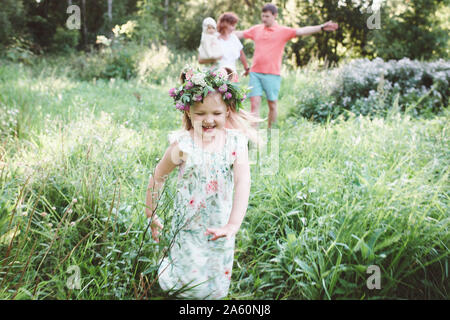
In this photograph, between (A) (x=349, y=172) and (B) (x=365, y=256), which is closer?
(B) (x=365, y=256)

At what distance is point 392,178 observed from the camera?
291 centimetres

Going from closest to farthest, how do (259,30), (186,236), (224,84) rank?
(224,84) → (186,236) → (259,30)

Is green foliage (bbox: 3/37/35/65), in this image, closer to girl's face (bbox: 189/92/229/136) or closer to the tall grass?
the tall grass

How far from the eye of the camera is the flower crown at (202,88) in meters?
1.82

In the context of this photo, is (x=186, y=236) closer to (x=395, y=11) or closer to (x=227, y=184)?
(x=227, y=184)

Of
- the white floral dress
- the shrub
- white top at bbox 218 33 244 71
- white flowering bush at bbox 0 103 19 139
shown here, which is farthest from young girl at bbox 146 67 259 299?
the shrub

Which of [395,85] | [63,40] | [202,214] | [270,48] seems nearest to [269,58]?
[270,48]

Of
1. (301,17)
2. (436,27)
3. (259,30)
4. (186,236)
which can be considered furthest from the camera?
(301,17)

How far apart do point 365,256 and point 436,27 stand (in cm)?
1426

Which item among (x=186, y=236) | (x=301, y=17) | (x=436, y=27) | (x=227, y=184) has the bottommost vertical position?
(x=186, y=236)

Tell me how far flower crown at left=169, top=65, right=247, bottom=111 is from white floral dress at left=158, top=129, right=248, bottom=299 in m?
0.23

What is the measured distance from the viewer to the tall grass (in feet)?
6.20

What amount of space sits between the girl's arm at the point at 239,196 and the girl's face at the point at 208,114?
0.75 feet

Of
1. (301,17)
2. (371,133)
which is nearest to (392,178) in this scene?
(371,133)
